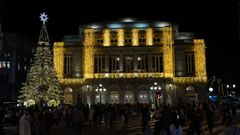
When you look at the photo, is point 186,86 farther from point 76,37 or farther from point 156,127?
point 156,127

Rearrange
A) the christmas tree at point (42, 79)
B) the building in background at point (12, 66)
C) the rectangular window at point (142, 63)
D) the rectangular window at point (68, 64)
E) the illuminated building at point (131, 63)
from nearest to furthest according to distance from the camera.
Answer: the christmas tree at point (42, 79)
the illuminated building at point (131, 63)
the rectangular window at point (142, 63)
the rectangular window at point (68, 64)
the building in background at point (12, 66)

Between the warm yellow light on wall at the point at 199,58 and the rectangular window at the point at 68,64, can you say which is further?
the rectangular window at the point at 68,64

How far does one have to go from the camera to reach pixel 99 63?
68.6 m

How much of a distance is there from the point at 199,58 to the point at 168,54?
591cm

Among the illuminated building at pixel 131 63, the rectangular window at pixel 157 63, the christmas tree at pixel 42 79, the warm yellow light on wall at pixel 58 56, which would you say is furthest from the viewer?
the warm yellow light on wall at pixel 58 56

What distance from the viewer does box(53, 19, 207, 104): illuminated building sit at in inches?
2630

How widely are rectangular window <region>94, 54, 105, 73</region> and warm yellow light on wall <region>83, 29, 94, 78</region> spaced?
1169 millimetres

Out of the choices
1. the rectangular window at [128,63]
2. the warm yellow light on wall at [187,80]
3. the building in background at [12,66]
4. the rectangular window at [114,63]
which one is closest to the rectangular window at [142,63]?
the rectangular window at [128,63]

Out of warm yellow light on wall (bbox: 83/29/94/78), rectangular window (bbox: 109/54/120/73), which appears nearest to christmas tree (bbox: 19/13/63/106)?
warm yellow light on wall (bbox: 83/29/94/78)

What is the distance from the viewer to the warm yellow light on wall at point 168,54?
218 ft

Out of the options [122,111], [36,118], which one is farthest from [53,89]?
[36,118]

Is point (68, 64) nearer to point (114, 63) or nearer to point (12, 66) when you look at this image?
point (114, 63)

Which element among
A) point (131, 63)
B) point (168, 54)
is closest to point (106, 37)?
point (131, 63)

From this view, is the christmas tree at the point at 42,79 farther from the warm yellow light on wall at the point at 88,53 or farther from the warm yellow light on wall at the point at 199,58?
the warm yellow light on wall at the point at 199,58
